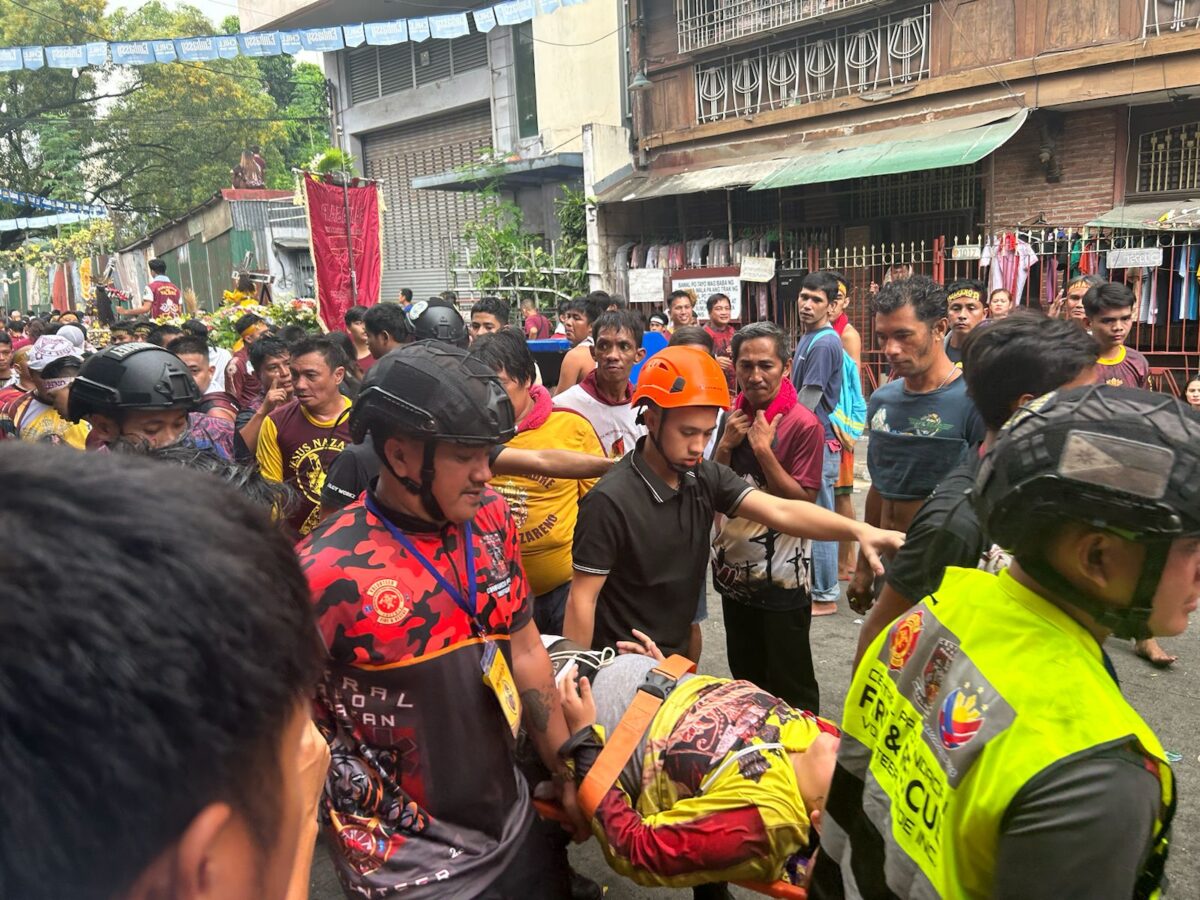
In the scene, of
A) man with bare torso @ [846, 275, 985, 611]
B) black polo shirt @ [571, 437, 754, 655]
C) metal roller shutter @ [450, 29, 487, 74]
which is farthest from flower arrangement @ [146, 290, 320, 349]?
black polo shirt @ [571, 437, 754, 655]

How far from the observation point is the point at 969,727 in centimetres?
119

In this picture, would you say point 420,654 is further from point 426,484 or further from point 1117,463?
point 1117,463

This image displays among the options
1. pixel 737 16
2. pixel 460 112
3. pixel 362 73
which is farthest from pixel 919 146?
pixel 362 73

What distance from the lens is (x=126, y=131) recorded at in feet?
Answer: 94.2

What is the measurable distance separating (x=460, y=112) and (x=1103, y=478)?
18.6 meters

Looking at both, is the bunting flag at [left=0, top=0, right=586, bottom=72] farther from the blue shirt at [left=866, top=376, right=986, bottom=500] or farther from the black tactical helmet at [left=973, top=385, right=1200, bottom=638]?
the black tactical helmet at [left=973, top=385, right=1200, bottom=638]

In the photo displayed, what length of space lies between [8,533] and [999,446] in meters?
1.25

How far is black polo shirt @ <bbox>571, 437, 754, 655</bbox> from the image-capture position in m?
2.69

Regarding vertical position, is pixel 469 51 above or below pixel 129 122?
below

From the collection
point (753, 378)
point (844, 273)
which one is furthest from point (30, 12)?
point (753, 378)

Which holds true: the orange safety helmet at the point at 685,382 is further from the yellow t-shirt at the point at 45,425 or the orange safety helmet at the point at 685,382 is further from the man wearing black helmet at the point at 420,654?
the yellow t-shirt at the point at 45,425

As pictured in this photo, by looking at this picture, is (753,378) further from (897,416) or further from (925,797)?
(925,797)

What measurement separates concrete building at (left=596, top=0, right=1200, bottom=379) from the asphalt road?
586cm

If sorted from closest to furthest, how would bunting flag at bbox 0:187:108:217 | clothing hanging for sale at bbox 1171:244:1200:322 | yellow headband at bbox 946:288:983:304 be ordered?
yellow headband at bbox 946:288:983:304 → clothing hanging for sale at bbox 1171:244:1200:322 → bunting flag at bbox 0:187:108:217
